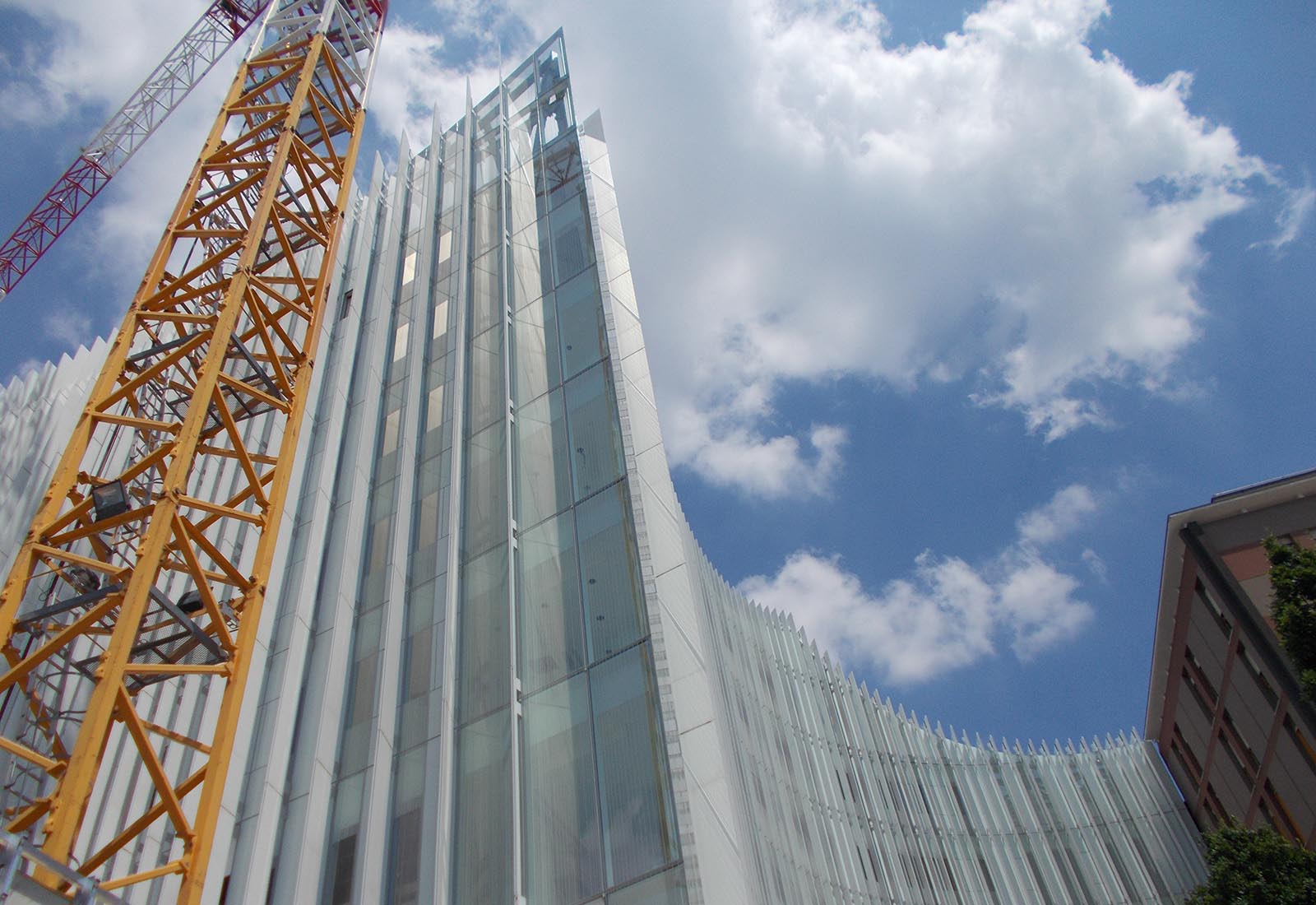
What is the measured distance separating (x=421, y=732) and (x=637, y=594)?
581 centimetres

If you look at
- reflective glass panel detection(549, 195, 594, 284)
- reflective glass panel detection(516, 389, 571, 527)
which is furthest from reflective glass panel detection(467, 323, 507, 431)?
reflective glass panel detection(549, 195, 594, 284)

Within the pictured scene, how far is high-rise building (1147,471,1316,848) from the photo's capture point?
34094mm

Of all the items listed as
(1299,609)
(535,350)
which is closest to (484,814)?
(535,350)

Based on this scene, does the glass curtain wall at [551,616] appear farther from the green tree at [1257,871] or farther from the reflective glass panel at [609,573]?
the green tree at [1257,871]

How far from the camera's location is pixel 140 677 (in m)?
20.7

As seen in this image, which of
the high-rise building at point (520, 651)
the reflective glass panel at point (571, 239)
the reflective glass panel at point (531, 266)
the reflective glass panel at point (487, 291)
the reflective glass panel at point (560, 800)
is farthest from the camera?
the reflective glass panel at point (487, 291)

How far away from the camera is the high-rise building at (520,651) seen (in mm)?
18734

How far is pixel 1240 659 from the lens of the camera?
36.7 metres

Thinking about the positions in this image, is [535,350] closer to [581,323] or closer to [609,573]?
[581,323]

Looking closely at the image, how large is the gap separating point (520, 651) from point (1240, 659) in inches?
1155

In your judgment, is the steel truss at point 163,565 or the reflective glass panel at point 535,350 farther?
the reflective glass panel at point 535,350

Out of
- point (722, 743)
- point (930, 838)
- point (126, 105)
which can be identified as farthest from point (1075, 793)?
point (126, 105)

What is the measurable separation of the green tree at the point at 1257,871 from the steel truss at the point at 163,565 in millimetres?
28103

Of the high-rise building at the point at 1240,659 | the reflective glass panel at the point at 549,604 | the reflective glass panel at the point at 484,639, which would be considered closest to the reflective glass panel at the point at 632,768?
the reflective glass panel at the point at 549,604
